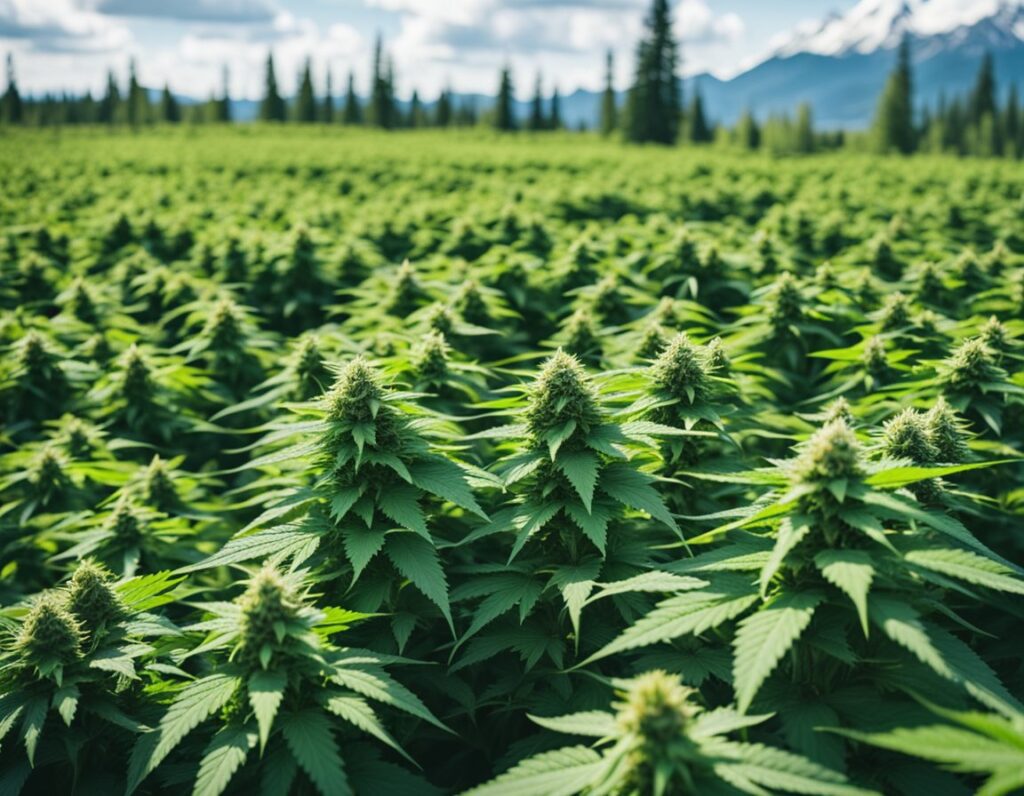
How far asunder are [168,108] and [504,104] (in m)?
60.2

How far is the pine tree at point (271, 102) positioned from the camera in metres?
101

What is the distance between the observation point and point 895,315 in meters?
6.14

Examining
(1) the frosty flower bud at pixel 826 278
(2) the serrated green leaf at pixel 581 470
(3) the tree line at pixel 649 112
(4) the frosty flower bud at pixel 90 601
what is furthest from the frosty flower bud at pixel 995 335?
(3) the tree line at pixel 649 112

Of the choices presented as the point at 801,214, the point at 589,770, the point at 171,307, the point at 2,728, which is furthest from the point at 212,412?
the point at 801,214

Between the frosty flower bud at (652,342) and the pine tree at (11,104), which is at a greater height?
the pine tree at (11,104)

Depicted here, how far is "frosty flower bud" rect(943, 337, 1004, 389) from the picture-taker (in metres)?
4.64

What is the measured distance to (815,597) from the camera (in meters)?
2.73

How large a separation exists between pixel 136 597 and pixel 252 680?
47.3 inches

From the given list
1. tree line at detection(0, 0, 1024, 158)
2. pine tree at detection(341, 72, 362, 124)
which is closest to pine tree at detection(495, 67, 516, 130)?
tree line at detection(0, 0, 1024, 158)

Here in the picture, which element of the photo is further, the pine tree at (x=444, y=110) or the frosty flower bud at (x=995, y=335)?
the pine tree at (x=444, y=110)

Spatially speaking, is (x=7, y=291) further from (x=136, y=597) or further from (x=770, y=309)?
(x=770, y=309)

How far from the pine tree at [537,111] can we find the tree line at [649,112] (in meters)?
0.14

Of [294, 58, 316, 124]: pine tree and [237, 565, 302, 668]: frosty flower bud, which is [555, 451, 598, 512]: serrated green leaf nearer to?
[237, 565, 302, 668]: frosty flower bud

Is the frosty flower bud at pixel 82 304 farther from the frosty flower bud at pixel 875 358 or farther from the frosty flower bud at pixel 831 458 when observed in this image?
the frosty flower bud at pixel 831 458
